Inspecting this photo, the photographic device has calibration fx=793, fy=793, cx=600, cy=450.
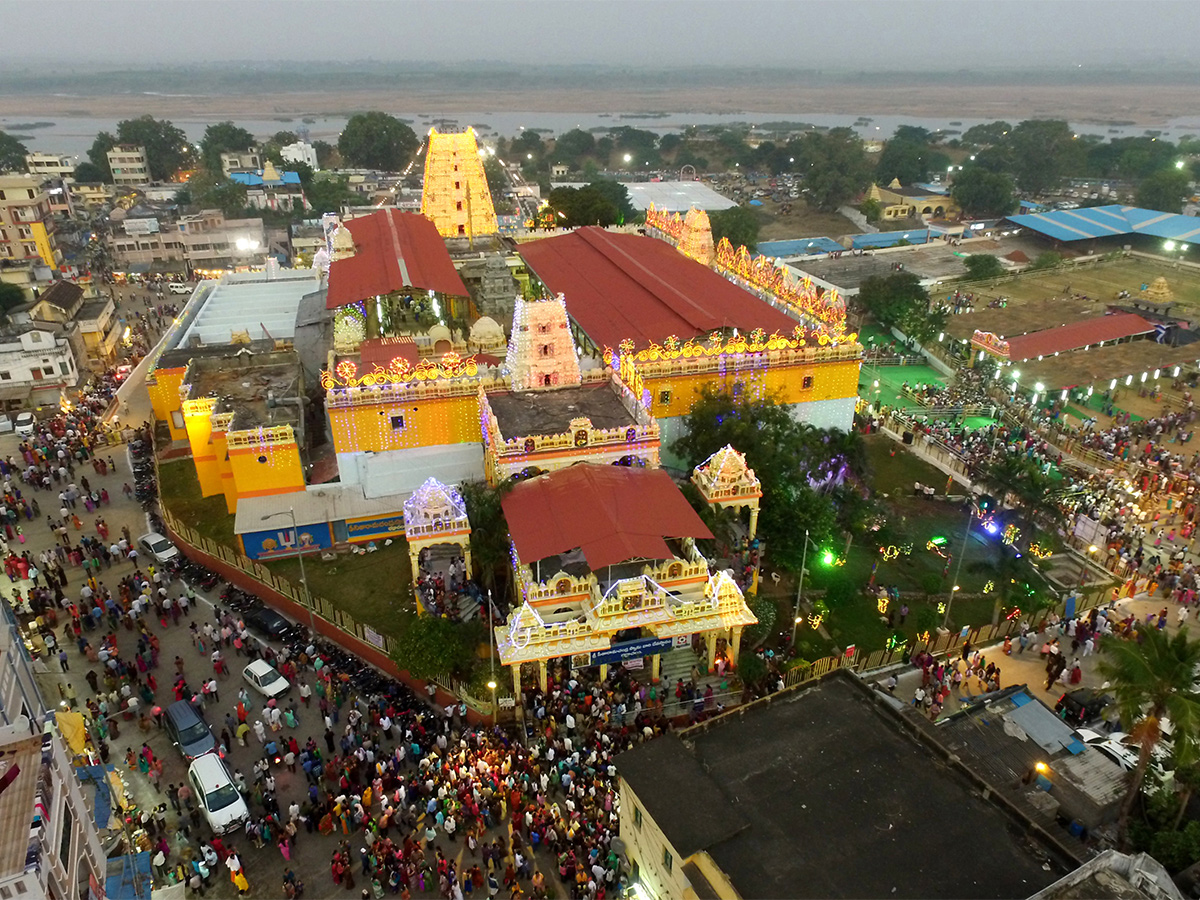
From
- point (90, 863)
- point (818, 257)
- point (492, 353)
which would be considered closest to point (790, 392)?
point (492, 353)

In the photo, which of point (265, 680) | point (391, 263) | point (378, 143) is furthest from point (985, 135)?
point (265, 680)

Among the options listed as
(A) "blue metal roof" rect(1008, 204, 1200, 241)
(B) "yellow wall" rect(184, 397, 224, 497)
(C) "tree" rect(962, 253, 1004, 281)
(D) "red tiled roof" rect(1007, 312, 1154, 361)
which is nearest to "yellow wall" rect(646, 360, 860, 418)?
(B) "yellow wall" rect(184, 397, 224, 497)

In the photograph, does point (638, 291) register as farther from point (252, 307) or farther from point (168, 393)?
point (252, 307)

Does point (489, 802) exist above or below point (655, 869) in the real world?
below

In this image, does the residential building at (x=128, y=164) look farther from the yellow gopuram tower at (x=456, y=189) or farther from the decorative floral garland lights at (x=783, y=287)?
the decorative floral garland lights at (x=783, y=287)

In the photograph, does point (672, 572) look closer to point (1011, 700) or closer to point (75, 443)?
point (1011, 700)

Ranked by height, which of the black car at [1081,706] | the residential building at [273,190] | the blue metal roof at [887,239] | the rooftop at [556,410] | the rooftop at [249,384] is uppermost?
the residential building at [273,190]

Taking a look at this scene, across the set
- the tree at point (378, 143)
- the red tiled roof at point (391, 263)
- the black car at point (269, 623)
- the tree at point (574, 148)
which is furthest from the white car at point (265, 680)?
the tree at point (574, 148)
